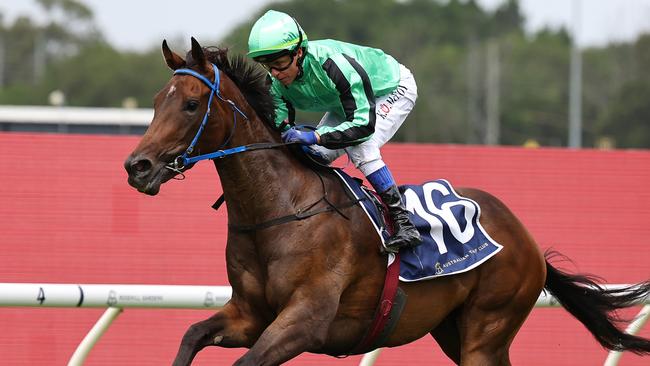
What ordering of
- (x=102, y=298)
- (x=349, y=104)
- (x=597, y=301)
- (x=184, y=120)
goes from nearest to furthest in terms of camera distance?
(x=184, y=120) → (x=349, y=104) → (x=102, y=298) → (x=597, y=301)

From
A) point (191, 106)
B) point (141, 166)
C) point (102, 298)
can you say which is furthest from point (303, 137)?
point (102, 298)

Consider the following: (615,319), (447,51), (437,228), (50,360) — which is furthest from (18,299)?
(447,51)

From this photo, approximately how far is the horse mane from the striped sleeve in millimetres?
249

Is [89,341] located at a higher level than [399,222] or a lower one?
lower

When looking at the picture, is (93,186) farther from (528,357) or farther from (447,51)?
(447,51)

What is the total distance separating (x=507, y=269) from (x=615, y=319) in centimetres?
72

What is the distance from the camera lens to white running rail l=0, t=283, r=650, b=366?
4949mm

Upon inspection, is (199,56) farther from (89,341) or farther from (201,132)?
(89,341)

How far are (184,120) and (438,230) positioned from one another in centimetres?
129

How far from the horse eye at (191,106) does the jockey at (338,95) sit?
34cm

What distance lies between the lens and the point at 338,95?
4.51m

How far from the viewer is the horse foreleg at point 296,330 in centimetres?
414

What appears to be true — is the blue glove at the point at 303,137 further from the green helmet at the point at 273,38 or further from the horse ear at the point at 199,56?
the horse ear at the point at 199,56

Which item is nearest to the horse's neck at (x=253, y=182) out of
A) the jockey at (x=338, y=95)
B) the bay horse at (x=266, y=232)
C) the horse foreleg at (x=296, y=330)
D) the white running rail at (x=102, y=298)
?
the bay horse at (x=266, y=232)
